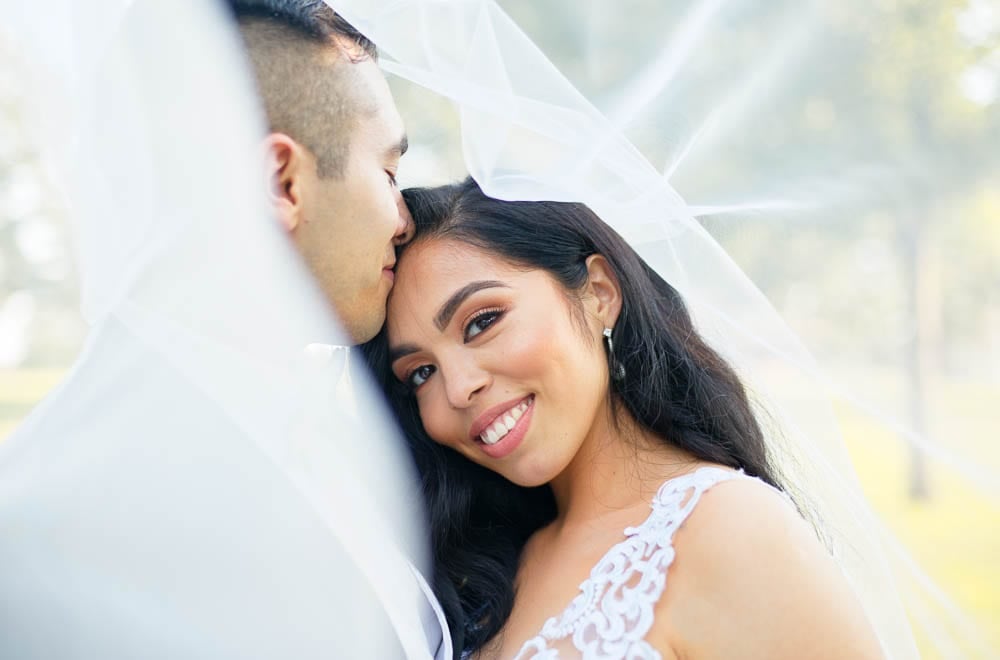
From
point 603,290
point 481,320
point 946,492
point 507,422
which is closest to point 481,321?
point 481,320

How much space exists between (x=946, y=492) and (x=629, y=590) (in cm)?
159

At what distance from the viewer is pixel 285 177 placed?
A: 2.41 metres

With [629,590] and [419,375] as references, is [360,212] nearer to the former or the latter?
[419,375]

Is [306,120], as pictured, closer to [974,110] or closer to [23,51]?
[23,51]

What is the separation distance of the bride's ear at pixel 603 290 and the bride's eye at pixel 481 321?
0.31 metres

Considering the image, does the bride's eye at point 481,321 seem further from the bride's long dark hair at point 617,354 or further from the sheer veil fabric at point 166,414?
the sheer veil fabric at point 166,414

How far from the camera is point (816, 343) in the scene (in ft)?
8.82

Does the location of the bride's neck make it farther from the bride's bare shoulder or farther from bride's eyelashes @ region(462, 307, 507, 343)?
bride's eyelashes @ region(462, 307, 507, 343)

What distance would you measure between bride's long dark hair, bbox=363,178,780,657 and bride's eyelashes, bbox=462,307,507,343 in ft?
0.52

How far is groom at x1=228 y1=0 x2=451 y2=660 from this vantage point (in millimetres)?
2398

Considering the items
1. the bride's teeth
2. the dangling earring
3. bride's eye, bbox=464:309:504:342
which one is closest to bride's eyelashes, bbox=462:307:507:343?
bride's eye, bbox=464:309:504:342

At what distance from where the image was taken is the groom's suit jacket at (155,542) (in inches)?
80.9

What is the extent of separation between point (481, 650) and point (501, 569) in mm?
326

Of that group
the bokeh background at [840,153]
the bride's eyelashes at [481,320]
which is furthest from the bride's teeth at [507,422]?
the bokeh background at [840,153]
